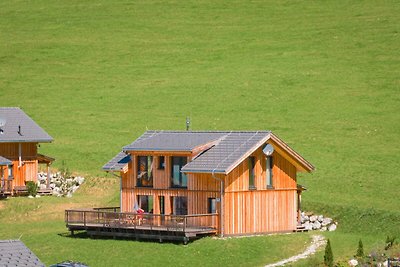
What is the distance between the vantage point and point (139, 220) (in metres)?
65.9

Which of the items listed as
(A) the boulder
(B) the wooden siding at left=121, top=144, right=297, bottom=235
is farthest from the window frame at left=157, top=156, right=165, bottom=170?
(A) the boulder

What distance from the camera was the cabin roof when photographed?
2554 inches

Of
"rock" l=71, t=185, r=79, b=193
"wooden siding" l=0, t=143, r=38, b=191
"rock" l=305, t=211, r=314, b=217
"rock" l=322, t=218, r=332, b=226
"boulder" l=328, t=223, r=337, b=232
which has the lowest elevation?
"boulder" l=328, t=223, r=337, b=232

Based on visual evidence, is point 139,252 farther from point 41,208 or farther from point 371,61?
point 371,61

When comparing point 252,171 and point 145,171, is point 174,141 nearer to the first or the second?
point 145,171

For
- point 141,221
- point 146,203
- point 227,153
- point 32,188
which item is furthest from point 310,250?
point 32,188

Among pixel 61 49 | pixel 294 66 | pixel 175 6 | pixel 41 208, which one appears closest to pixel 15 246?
pixel 41 208

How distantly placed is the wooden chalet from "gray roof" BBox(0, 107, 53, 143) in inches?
705

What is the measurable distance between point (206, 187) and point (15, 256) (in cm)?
2254

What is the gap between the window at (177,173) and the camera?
67.2 m

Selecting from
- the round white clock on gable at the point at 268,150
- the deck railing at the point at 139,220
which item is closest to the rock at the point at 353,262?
the deck railing at the point at 139,220

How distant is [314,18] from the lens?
12875cm

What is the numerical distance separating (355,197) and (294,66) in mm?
41189

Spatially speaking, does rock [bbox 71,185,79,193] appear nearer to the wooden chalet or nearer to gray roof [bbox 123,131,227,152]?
gray roof [bbox 123,131,227,152]
